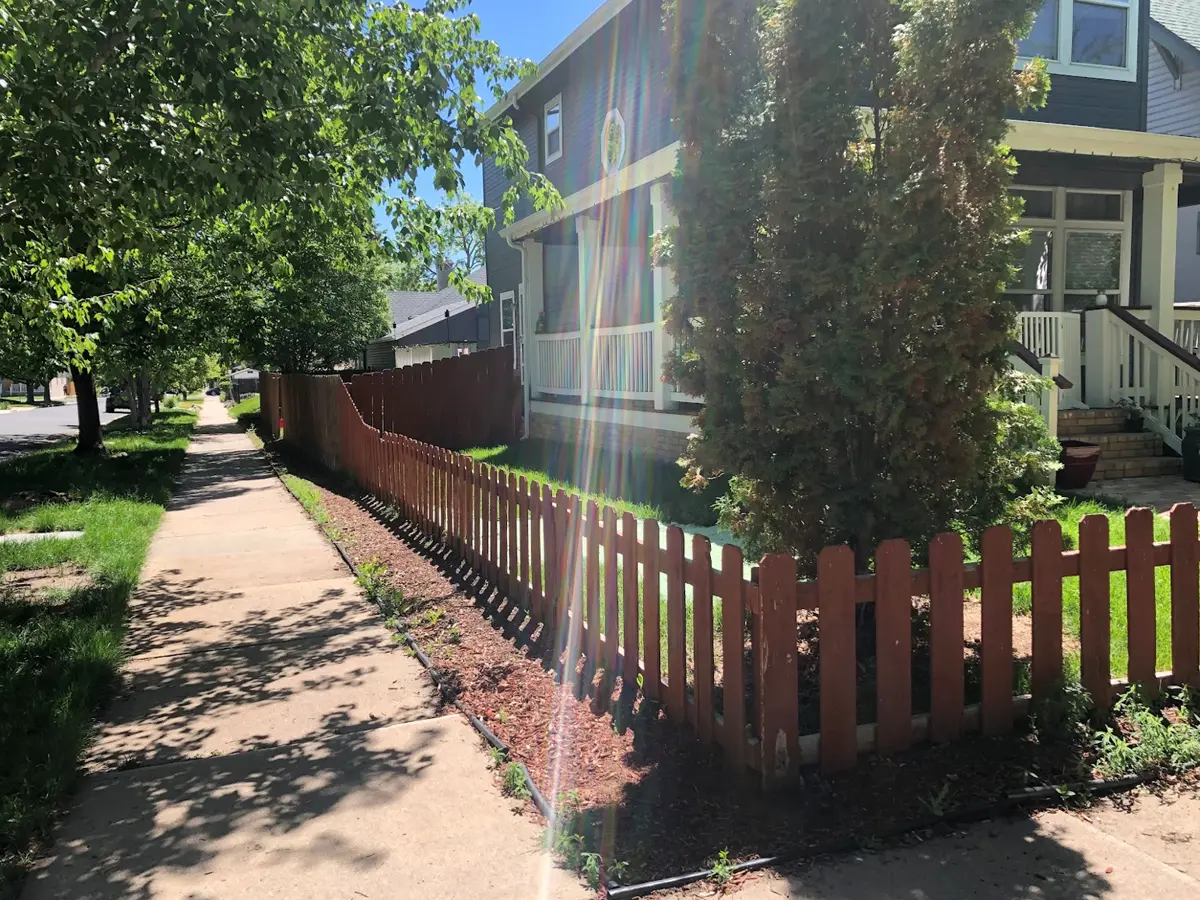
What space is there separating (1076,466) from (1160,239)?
13.8ft

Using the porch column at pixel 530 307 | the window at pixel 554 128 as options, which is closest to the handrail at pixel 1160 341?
the porch column at pixel 530 307

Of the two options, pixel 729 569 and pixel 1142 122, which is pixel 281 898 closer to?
pixel 729 569

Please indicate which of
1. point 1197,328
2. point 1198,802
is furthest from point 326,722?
point 1197,328

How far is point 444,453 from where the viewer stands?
24.6 feet

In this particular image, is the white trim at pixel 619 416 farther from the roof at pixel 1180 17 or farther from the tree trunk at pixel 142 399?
the tree trunk at pixel 142 399

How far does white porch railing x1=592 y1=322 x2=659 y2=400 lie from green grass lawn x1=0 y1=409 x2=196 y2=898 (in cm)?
585

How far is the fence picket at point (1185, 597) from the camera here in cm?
375

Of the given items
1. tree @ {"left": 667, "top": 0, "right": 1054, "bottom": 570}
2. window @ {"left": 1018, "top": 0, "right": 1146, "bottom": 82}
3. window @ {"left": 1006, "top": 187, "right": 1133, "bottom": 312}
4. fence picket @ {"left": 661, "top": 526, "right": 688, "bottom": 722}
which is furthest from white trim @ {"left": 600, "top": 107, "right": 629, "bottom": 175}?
fence picket @ {"left": 661, "top": 526, "right": 688, "bottom": 722}

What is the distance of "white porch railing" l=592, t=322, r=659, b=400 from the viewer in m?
11.1

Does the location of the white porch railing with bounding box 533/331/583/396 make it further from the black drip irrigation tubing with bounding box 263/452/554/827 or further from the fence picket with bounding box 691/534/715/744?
the fence picket with bounding box 691/534/715/744

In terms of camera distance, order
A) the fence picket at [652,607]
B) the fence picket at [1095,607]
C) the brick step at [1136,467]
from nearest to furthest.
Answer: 1. the fence picket at [1095,607]
2. the fence picket at [652,607]
3. the brick step at [1136,467]

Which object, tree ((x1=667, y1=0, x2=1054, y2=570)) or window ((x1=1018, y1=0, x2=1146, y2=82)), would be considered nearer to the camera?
tree ((x1=667, y1=0, x2=1054, y2=570))

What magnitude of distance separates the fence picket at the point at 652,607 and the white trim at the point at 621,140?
9.49 meters

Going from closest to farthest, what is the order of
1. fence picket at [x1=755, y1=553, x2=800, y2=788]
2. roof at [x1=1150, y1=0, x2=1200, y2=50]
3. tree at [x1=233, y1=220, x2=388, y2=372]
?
fence picket at [x1=755, y1=553, x2=800, y2=788], roof at [x1=1150, y1=0, x2=1200, y2=50], tree at [x1=233, y1=220, x2=388, y2=372]
